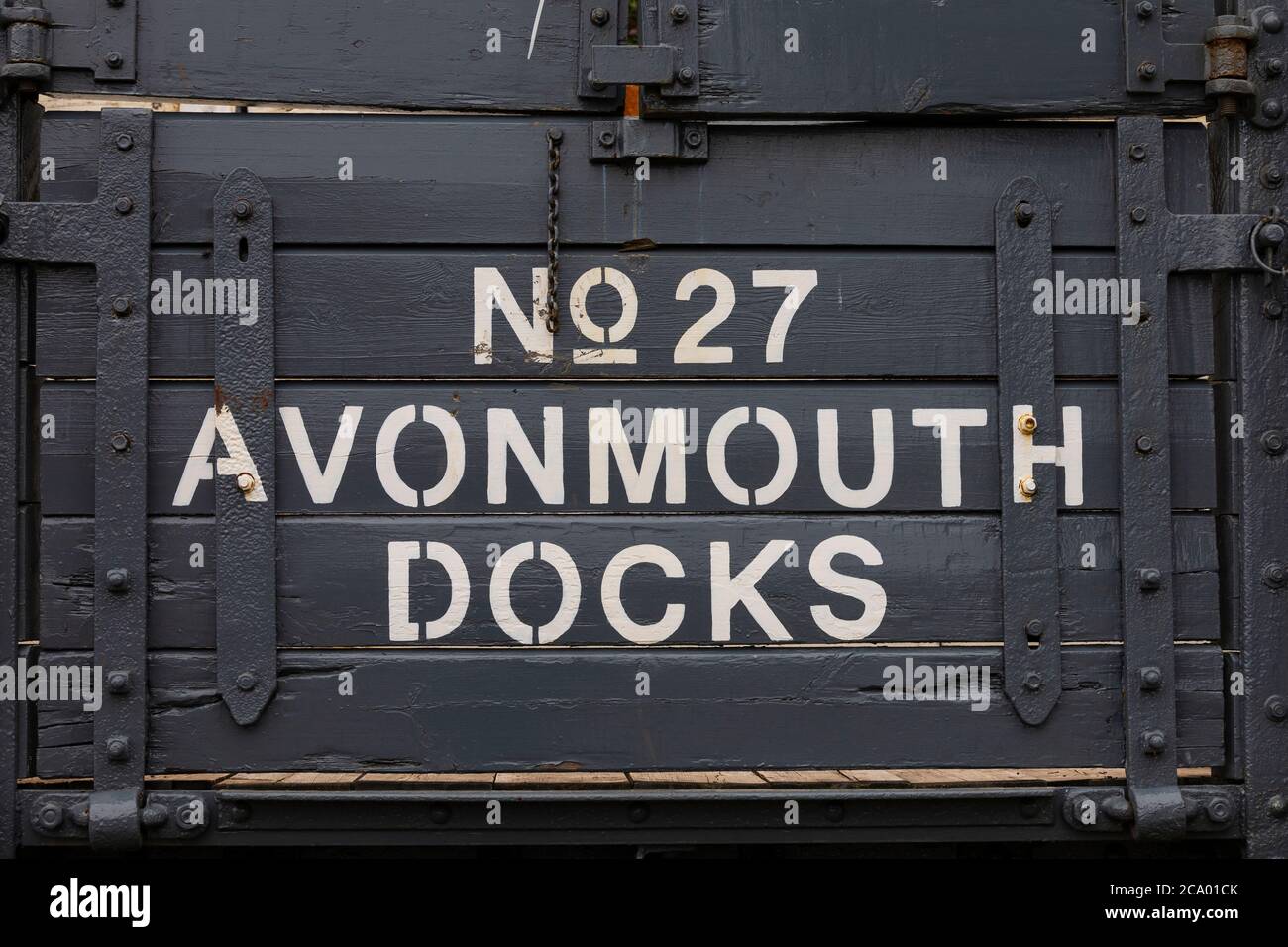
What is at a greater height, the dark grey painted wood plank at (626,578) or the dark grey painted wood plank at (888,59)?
the dark grey painted wood plank at (888,59)

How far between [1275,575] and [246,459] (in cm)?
255

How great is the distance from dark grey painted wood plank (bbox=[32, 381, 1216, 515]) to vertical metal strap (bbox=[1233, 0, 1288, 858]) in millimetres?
109

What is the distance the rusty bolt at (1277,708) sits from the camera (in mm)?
2627

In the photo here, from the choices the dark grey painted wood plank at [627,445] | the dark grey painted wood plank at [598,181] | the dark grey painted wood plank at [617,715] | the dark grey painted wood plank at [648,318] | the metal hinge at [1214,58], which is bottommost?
the dark grey painted wood plank at [617,715]

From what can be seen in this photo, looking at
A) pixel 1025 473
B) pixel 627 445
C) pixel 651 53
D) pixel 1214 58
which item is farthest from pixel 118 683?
pixel 1214 58

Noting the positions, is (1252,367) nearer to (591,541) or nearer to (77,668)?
(591,541)

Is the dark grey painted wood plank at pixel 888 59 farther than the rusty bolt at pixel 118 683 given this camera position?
Yes

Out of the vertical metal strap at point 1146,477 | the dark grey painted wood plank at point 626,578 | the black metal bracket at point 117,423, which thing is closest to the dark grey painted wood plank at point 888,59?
the vertical metal strap at point 1146,477

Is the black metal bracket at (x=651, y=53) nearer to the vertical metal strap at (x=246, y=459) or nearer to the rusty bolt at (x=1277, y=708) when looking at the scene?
the vertical metal strap at (x=246, y=459)

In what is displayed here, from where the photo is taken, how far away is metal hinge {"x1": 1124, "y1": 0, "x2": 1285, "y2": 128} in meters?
2.66

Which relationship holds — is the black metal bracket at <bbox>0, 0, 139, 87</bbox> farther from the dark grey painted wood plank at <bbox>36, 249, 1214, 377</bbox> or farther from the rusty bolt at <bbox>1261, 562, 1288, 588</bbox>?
the rusty bolt at <bbox>1261, 562, 1288, 588</bbox>

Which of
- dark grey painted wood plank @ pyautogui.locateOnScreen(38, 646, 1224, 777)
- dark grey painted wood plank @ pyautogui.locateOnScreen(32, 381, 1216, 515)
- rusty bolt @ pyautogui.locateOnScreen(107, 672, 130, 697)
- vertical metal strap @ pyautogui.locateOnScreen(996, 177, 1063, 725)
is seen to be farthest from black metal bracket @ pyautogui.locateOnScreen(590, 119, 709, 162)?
rusty bolt @ pyautogui.locateOnScreen(107, 672, 130, 697)

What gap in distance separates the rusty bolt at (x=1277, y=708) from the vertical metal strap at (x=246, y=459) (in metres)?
2.44

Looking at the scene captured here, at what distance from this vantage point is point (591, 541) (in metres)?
2.64
